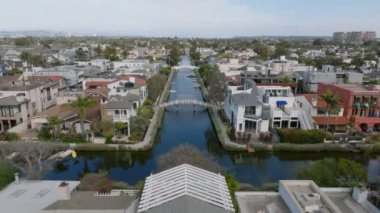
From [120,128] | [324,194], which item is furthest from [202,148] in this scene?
[324,194]

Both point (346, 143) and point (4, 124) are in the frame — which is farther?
point (4, 124)

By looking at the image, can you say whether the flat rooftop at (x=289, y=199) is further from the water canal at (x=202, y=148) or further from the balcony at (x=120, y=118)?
the balcony at (x=120, y=118)

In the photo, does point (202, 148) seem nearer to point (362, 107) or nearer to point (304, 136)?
point (304, 136)

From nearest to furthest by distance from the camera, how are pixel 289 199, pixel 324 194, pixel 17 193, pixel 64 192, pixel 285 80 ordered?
1. pixel 289 199
2. pixel 324 194
3. pixel 64 192
4. pixel 17 193
5. pixel 285 80

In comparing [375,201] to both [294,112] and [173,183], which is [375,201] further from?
[294,112]

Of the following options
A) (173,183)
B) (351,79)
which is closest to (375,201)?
(173,183)

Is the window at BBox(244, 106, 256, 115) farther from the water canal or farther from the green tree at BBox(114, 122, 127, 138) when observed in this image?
the green tree at BBox(114, 122, 127, 138)

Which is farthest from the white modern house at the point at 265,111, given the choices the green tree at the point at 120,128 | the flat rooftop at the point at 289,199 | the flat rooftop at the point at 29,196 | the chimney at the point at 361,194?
the flat rooftop at the point at 29,196
